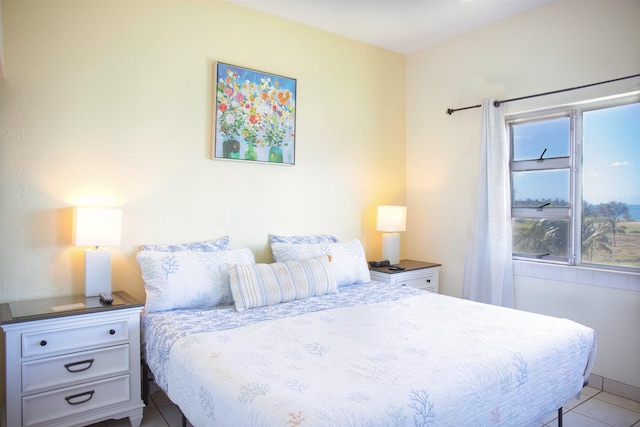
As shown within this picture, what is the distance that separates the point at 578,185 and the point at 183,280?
2804 mm

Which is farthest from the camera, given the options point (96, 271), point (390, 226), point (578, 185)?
point (390, 226)

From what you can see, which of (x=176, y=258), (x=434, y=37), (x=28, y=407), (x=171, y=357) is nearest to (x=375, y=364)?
(x=171, y=357)

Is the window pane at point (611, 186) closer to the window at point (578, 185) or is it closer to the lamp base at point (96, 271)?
the window at point (578, 185)

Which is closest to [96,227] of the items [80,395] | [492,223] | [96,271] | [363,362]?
[96,271]

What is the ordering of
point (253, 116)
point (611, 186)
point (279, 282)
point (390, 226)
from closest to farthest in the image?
point (279, 282) < point (611, 186) < point (253, 116) < point (390, 226)

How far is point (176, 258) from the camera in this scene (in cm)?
248

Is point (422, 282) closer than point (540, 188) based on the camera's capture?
No

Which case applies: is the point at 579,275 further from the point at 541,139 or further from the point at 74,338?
the point at 74,338

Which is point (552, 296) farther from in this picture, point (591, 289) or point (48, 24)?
point (48, 24)

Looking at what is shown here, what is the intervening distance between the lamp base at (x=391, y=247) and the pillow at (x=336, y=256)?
576mm

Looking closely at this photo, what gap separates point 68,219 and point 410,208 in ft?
9.67

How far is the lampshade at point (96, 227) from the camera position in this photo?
232 centimetres

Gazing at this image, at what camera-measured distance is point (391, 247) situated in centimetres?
373

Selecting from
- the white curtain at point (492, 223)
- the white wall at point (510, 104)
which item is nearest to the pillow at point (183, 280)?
the white curtain at point (492, 223)
